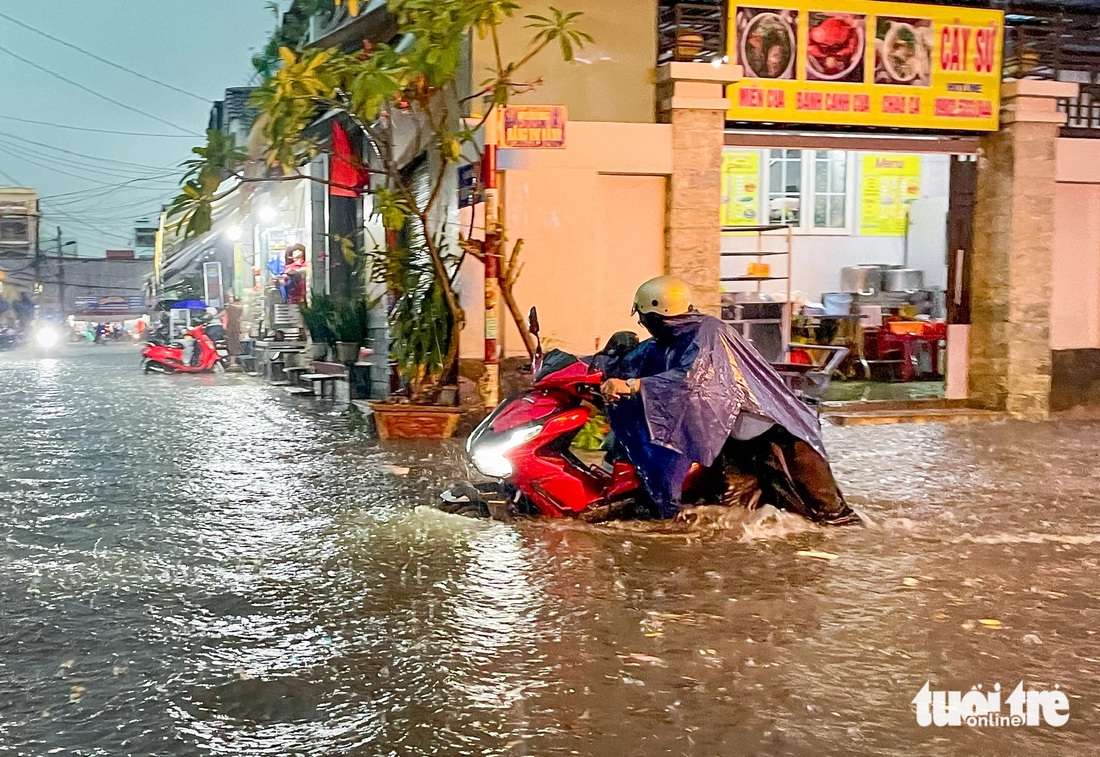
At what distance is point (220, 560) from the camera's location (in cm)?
591

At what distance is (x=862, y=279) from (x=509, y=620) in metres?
13.4

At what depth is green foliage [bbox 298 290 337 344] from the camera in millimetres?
16062

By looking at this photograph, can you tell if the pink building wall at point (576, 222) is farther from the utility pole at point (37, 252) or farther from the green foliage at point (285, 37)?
the utility pole at point (37, 252)

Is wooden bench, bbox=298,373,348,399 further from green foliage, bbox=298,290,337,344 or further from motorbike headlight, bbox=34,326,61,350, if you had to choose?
motorbike headlight, bbox=34,326,61,350

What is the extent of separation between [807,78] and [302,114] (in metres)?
5.39

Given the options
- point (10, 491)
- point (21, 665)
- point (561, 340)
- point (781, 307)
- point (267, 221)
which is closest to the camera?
point (21, 665)

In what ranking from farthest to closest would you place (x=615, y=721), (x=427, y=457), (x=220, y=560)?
(x=427, y=457), (x=220, y=560), (x=615, y=721)

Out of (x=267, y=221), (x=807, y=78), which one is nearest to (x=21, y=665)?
(x=807, y=78)

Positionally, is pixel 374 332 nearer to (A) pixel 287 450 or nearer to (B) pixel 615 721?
(A) pixel 287 450

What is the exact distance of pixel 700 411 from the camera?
20.5 feet

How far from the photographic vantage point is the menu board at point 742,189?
1725cm

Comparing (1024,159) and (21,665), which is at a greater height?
(1024,159)

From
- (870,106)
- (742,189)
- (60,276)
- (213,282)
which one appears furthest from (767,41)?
(60,276)

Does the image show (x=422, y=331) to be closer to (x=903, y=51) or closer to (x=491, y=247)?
(x=491, y=247)
